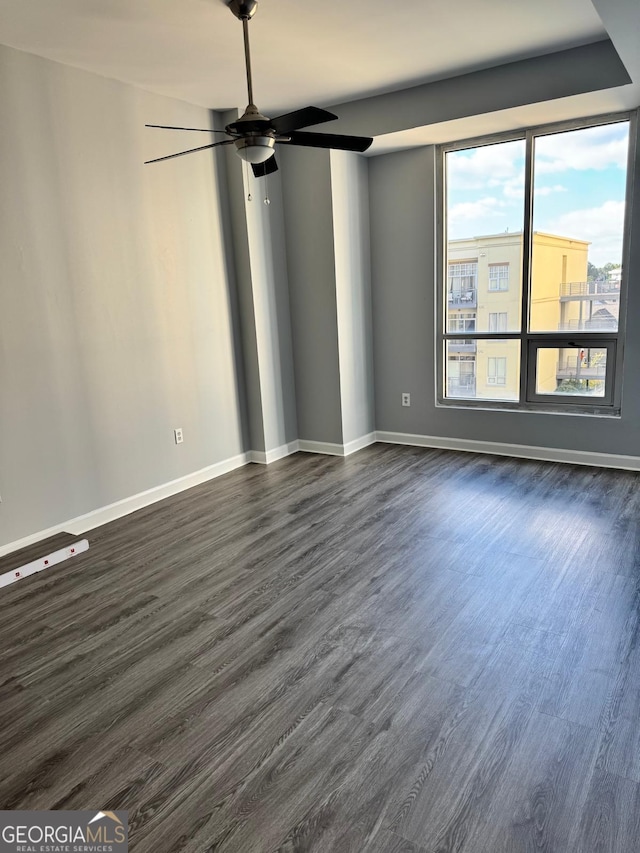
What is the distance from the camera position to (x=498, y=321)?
4.86 metres

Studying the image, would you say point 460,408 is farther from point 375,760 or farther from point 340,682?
point 375,760


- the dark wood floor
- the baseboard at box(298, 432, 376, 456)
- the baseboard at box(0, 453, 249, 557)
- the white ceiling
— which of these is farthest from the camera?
the baseboard at box(298, 432, 376, 456)

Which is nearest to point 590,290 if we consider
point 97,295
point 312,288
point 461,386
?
point 461,386

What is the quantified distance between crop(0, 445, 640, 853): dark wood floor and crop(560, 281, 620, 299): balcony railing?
1560mm

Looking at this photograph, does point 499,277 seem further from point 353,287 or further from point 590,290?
point 353,287

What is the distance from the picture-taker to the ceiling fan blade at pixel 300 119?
254cm

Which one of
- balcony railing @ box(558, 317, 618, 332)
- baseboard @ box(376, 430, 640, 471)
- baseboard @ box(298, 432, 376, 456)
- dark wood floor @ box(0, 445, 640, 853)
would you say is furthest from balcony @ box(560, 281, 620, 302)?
baseboard @ box(298, 432, 376, 456)

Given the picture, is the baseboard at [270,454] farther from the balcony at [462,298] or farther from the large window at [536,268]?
the balcony at [462,298]

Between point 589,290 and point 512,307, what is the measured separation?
23.4 inches

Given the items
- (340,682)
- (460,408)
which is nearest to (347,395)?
(460,408)

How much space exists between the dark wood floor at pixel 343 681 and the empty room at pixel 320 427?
1 cm

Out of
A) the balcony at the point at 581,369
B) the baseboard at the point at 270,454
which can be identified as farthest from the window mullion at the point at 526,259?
the baseboard at the point at 270,454

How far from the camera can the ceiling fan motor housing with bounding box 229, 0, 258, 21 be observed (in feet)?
9.04

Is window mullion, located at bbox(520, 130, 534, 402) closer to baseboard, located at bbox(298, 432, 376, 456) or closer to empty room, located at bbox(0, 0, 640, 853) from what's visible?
empty room, located at bbox(0, 0, 640, 853)
